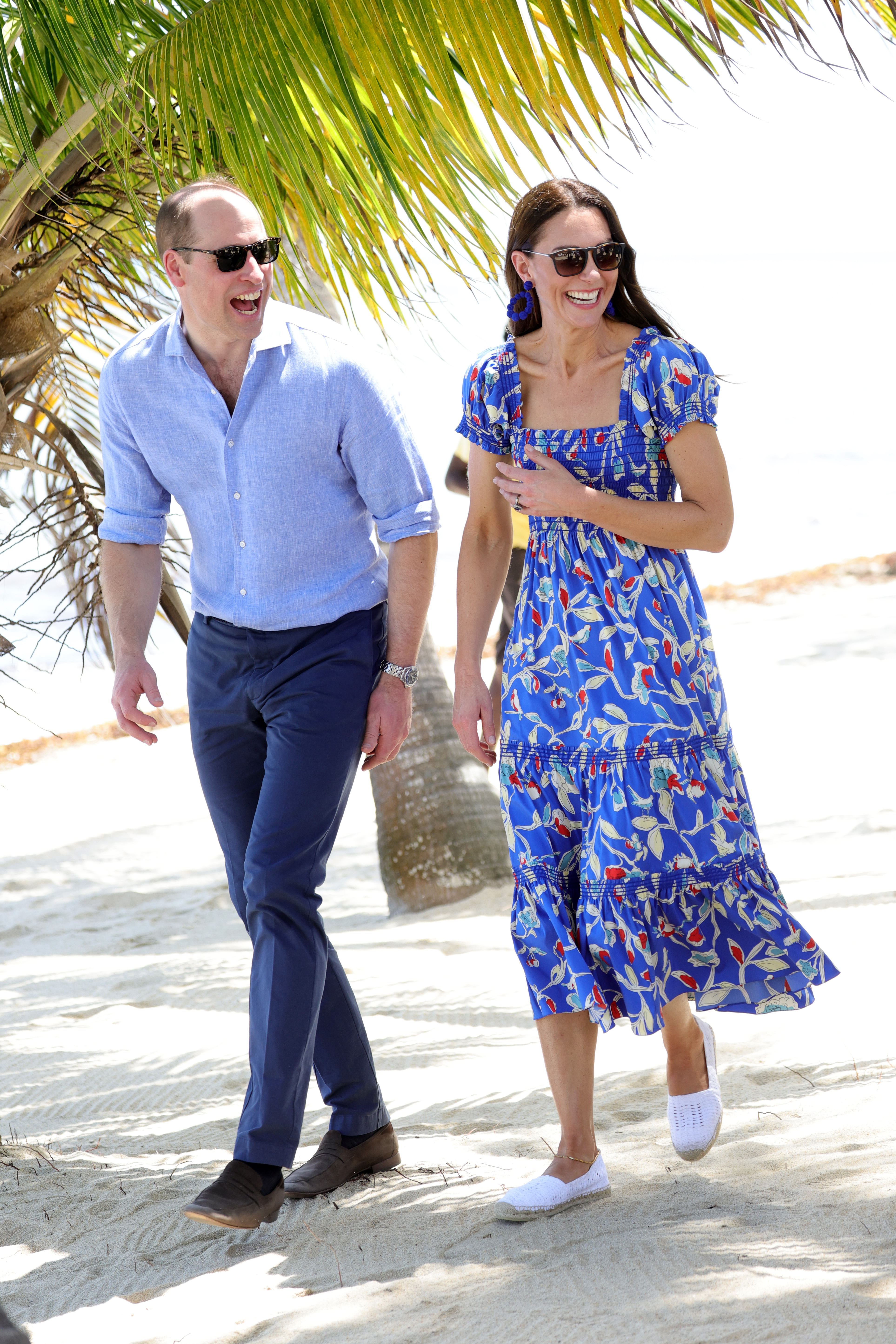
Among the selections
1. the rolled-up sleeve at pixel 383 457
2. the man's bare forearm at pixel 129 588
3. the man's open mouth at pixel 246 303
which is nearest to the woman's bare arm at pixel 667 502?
→ the rolled-up sleeve at pixel 383 457

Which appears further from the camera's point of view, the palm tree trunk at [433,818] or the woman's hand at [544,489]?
the palm tree trunk at [433,818]

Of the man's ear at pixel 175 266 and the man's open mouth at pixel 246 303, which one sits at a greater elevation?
the man's ear at pixel 175 266

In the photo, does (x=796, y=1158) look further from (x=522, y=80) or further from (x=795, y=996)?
(x=522, y=80)

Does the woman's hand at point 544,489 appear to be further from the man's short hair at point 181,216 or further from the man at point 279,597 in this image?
the man's short hair at point 181,216

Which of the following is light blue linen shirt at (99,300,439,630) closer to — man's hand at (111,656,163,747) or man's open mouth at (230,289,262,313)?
man's open mouth at (230,289,262,313)

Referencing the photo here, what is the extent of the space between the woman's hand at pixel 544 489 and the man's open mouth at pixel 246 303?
0.62 m

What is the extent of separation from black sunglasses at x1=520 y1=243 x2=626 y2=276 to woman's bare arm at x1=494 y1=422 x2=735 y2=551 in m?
0.36

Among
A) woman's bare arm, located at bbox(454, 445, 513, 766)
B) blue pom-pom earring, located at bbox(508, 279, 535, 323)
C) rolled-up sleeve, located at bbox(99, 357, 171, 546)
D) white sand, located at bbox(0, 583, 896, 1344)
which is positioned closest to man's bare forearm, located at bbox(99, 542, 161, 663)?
rolled-up sleeve, located at bbox(99, 357, 171, 546)

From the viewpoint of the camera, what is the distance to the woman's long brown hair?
8.52 ft

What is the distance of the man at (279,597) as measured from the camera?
2650mm

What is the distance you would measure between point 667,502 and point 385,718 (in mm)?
750

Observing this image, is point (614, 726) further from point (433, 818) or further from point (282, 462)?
point (433, 818)

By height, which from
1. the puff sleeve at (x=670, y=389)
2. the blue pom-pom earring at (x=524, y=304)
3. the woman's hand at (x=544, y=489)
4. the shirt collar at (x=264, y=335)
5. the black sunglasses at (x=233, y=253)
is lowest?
the woman's hand at (x=544, y=489)

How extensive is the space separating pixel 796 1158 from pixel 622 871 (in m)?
0.75
